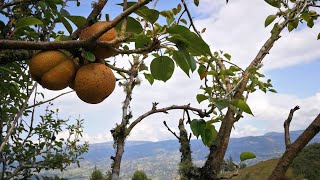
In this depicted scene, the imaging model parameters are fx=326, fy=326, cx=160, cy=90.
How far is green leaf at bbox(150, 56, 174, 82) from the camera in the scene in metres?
1.68

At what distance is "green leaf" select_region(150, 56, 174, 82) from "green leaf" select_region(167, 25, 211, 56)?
300 mm

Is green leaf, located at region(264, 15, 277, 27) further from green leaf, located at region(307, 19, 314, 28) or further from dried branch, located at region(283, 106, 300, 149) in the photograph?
dried branch, located at region(283, 106, 300, 149)

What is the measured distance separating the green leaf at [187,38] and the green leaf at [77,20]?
0.50 metres

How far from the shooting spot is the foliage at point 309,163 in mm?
57781

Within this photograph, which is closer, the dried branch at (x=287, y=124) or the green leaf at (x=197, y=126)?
the green leaf at (x=197, y=126)

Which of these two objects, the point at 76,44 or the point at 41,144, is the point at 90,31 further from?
the point at 41,144

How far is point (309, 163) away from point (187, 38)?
64.7 meters

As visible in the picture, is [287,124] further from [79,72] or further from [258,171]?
[258,171]

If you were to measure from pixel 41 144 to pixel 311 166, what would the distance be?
60.8 metres

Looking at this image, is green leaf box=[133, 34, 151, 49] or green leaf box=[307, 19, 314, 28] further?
green leaf box=[307, 19, 314, 28]

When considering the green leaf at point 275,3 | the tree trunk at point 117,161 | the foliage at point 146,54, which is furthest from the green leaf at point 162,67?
the green leaf at point 275,3

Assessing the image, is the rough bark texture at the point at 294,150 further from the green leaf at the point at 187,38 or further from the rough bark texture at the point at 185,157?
the rough bark texture at the point at 185,157

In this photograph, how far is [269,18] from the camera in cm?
397

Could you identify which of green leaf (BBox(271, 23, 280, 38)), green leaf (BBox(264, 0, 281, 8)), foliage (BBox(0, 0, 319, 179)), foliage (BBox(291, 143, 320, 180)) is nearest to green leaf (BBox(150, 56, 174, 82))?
foliage (BBox(0, 0, 319, 179))
